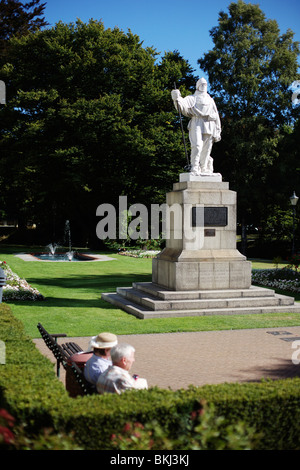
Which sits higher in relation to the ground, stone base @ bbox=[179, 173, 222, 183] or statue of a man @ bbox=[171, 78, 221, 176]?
statue of a man @ bbox=[171, 78, 221, 176]

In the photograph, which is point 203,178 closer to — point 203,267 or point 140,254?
point 203,267

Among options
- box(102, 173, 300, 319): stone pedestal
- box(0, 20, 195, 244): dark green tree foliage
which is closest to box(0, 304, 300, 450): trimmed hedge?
box(102, 173, 300, 319): stone pedestal

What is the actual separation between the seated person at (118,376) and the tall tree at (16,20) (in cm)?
3493

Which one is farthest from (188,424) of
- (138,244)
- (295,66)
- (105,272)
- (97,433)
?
(295,66)

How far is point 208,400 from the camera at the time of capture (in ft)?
14.7

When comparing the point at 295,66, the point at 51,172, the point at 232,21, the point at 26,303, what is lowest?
the point at 26,303

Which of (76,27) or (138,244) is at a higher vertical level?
(76,27)

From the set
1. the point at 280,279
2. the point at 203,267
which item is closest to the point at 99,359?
the point at 203,267

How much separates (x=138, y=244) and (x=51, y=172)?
27.0 feet

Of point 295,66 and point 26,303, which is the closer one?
point 26,303

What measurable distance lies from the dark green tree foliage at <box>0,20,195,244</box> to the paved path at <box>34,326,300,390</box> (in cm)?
2457

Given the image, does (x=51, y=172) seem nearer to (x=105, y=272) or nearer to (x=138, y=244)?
(x=138, y=244)

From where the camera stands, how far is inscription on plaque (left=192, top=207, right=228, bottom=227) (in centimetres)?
1366

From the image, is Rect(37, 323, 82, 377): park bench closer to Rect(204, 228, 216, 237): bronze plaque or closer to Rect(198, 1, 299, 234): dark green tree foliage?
Rect(204, 228, 216, 237): bronze plaque
